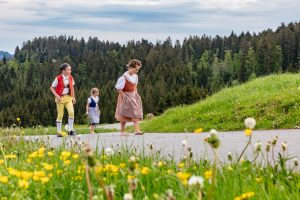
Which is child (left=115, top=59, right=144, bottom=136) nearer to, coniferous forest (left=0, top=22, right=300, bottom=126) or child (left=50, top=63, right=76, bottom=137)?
child (left=50, top=63, right=76, bottom=137)

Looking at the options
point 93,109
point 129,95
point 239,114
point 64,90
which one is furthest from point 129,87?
point 239,114

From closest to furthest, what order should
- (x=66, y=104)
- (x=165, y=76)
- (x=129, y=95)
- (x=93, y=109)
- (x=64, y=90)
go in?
(x=129, y=95), (x=64, y=90), (x=66, y=104), (x=93, y=109), (x=165, y=76)

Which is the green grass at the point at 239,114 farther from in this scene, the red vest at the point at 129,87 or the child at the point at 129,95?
the red vest at the point at 129,87

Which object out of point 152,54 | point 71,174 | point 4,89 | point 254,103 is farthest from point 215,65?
point 71,174

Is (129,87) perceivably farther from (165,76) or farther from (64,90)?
(165,76)

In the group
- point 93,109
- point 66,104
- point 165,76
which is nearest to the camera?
point 66,104

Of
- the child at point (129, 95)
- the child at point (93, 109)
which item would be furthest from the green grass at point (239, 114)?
the child at point (93, 109)

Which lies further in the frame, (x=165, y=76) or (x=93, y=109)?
(x=165, y=76)

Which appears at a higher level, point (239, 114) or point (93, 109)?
point (93, 109)

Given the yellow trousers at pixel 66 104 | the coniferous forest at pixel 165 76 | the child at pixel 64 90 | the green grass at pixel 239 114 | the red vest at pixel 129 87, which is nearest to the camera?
the red vest at pixel 129 87

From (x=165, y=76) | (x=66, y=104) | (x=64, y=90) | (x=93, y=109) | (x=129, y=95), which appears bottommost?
(x=93, y=109)

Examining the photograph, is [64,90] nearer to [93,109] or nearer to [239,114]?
[93,109]

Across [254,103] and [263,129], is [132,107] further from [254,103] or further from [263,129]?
[254,103]

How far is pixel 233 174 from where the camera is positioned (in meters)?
4.66
